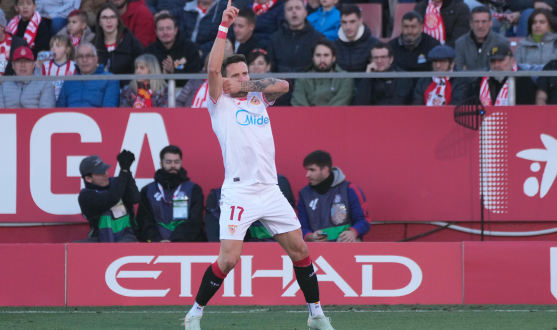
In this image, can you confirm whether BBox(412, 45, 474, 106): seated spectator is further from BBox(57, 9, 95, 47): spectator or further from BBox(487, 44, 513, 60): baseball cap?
BBox(57, 9, 95, 47): spectator

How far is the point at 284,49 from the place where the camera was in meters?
8.77

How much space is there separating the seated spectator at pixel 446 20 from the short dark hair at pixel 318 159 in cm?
282

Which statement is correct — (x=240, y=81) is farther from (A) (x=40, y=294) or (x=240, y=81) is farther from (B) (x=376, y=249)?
(A) (x=40, y=294)

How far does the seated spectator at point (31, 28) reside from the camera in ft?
32.0

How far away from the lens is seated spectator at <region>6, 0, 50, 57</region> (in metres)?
9.74

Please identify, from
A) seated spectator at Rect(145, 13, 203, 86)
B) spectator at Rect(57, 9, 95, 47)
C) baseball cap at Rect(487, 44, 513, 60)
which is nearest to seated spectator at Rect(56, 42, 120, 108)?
seated spectator at Rect(145, 13, 203, 86)

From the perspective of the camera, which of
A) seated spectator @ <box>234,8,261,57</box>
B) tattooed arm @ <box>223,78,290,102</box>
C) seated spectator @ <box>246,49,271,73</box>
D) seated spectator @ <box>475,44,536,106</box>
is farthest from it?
seated spectator @ <box>234,8,261,57</box>

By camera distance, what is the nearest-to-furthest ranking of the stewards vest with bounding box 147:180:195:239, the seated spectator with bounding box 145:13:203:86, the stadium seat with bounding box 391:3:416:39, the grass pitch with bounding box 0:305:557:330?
the grass pitch with bounding box 0:305:557:330 < the stewards vest with bounding box 147:180:195:239 < the seated spectator with bounding box 145:13:203:86 < the stadium seat with bounding box 391:3:416:39

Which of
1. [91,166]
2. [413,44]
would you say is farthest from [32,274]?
[413,44]

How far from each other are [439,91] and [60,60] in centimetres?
429

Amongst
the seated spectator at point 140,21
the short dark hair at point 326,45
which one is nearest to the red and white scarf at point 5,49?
the seated spectator at point 140,21

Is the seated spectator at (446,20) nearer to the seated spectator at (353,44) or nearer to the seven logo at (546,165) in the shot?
the seated spectator at (353,44)

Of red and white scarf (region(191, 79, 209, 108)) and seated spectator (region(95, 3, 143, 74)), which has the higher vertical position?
seated spectator (region(95, 3, 143, 74))

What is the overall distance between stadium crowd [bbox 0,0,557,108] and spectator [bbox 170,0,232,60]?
0.05 feet
